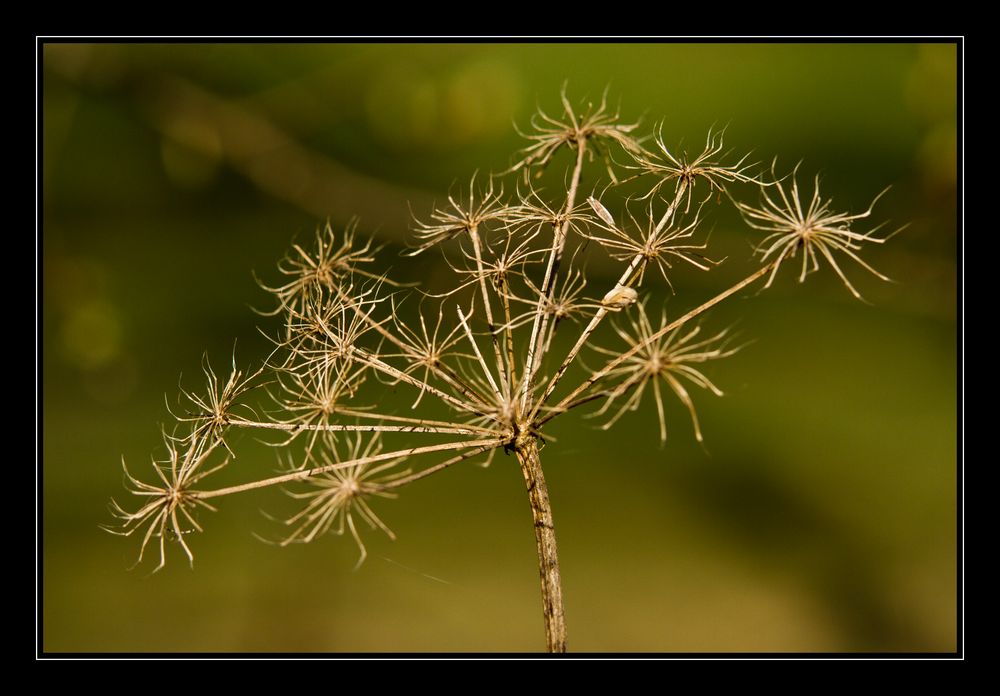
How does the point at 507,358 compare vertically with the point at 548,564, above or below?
above

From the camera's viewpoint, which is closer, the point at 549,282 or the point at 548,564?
the point at 548,564

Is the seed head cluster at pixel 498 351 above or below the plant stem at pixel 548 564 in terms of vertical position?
above

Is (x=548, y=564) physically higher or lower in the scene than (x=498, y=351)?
lower

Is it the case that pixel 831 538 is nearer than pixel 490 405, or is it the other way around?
pixel 490 405

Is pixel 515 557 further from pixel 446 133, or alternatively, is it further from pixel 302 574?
pixel 446 133

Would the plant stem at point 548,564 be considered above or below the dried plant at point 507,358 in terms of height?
below

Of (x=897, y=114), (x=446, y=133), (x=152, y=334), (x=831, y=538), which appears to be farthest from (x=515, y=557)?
(x=897, y=114)

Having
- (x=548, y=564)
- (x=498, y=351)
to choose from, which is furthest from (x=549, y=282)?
(x=548, y=564)

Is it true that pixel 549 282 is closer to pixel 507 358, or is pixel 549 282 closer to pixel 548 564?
pixel 507 358

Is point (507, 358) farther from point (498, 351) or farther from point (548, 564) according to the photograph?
point (548, 564)
